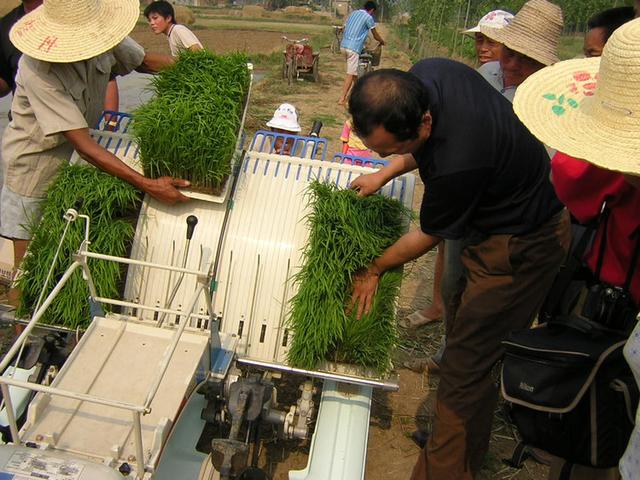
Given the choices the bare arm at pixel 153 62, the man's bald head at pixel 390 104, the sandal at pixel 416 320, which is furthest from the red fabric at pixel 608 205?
the bare arm at pixel 153 62

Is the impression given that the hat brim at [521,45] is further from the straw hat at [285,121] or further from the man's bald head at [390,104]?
the straw hat at [285,121]

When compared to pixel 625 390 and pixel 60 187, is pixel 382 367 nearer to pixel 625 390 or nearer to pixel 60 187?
pixel 625 390

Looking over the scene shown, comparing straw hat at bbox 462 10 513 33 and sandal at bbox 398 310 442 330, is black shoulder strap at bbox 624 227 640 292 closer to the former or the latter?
straw hat at bbox 462 10 513 33

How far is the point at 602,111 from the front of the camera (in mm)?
1662

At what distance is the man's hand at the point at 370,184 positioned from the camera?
113 inches

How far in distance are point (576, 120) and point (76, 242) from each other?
2.25m

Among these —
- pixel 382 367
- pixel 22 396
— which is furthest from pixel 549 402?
pixel 22 396

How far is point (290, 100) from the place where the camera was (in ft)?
42.7

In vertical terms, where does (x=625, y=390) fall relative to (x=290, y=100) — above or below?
above

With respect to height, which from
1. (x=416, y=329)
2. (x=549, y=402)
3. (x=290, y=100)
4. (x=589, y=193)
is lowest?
(x=290, y=100)

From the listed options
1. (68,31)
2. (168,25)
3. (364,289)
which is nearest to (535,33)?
(364,289)

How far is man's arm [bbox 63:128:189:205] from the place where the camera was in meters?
2.84

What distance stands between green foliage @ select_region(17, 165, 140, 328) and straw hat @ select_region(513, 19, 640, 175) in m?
1.95

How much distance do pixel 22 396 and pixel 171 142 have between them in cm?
136
